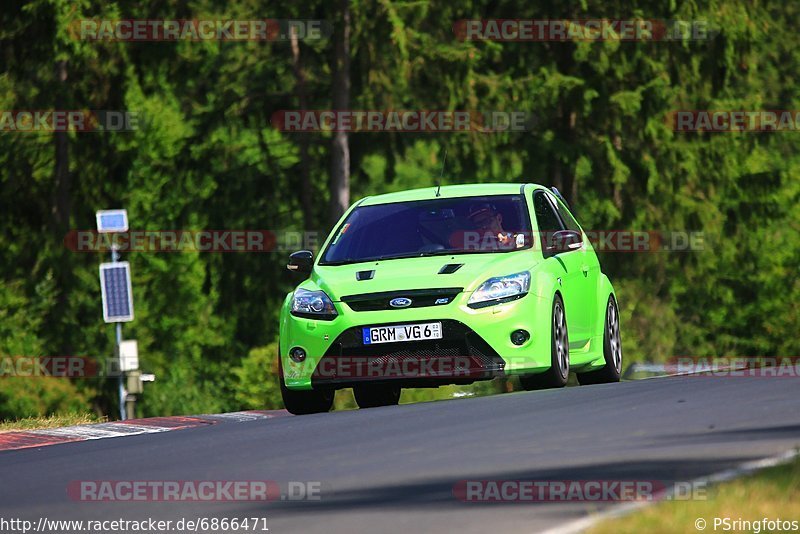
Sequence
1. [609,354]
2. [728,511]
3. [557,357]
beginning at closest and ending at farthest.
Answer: [728,511] → [557,357] → [609,354]

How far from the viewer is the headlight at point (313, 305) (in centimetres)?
1478

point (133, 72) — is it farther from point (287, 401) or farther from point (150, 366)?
point (287, 401)

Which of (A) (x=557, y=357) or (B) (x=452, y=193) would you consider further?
(B) (x=452, y=193)

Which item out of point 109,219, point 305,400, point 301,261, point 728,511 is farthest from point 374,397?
point 109,219

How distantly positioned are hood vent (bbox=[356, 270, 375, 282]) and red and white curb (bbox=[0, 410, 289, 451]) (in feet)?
4.82

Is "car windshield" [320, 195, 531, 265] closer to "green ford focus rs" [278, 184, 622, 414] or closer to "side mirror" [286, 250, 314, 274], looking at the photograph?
"green ford focus rs" [278, 184, 622, 414]

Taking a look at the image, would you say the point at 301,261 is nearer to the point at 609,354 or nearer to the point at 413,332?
the point at 413,332

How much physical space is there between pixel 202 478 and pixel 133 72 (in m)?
29.5

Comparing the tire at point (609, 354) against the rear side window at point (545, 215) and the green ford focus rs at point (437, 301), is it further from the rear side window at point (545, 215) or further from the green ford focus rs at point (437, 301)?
the rear side window at point (545, 215)

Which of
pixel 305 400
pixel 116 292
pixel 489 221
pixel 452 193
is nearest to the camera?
pixel 305 400

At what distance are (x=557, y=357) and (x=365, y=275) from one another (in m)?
1.71

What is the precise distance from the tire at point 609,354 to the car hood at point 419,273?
6.53 feet

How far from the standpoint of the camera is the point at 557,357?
15211 millimetres

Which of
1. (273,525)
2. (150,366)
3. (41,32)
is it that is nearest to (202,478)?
(273,525)
